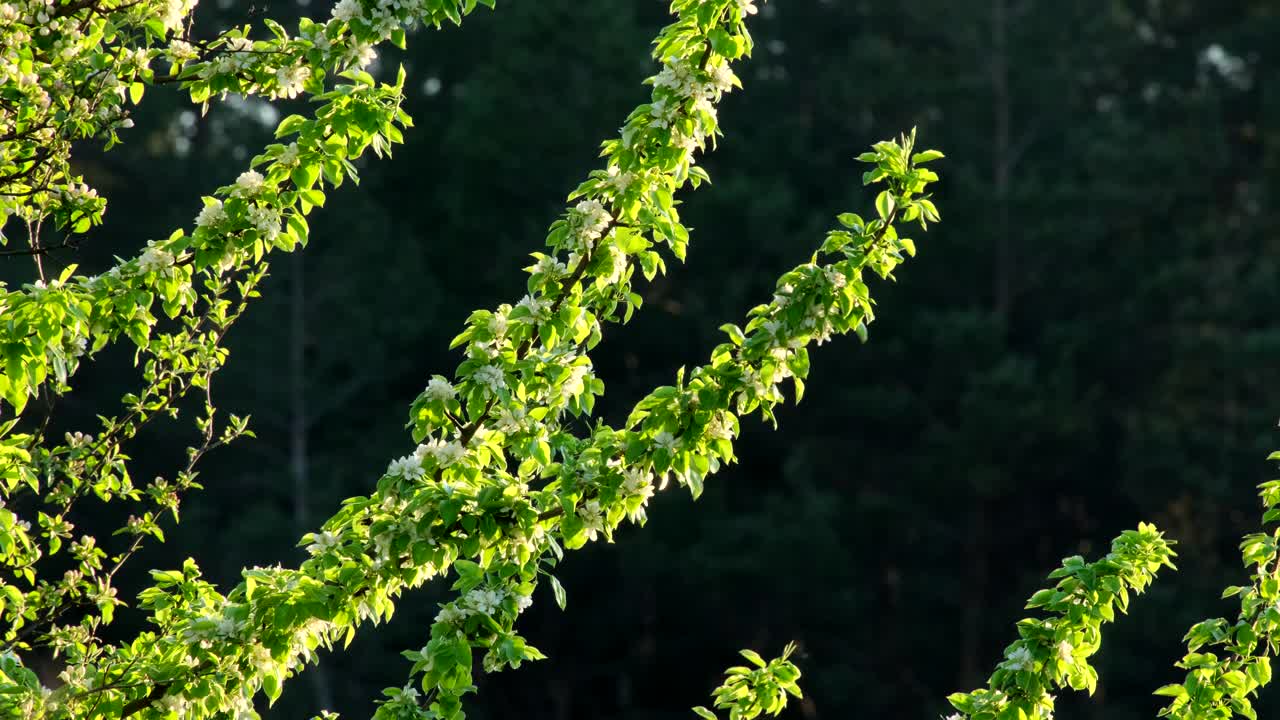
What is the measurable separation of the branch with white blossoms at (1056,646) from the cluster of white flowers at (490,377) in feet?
3.86

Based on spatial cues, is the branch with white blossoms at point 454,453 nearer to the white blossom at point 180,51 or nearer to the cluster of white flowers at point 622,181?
the cluster of white flowers at point 622,181

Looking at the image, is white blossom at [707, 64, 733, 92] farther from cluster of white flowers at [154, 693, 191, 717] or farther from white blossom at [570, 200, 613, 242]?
cluster of white flowers at [154, 693, 191, 717]

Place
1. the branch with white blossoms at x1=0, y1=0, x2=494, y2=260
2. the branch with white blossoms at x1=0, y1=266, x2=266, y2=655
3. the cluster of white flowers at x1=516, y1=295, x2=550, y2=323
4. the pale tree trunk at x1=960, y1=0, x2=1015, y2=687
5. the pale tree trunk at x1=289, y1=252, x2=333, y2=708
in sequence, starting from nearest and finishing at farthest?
1. the cluster of white flowers at x1=516, y1=295, x2=550, y2=323
2. the branch with white blossoms at x1=0, y1=0, x2=494, y2=260
3. the branch with white blossoms at x1=0, y1=266, x2=266, y2=655
4. the pale tree trunk at x1=960, y1=0, x2=1015, y2=687
5. the pale tree trunk at x1=289, y1=252, x2=333, y2=708

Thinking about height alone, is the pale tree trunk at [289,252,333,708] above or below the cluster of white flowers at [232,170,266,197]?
above

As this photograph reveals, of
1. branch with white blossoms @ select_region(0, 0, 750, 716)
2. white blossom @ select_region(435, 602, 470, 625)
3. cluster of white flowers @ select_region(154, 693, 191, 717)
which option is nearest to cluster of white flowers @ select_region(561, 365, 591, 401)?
branch with white blossoms @ select_region(0, 0, 750, 716)

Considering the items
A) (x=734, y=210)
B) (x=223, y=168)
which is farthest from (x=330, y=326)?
(x=734, y=210)

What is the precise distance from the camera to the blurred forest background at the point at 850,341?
21.2m

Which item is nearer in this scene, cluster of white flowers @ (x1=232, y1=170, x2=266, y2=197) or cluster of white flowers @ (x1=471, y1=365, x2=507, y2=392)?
cluster of white flowers @ (x1=471, y1=365, x2=507, y2=392)

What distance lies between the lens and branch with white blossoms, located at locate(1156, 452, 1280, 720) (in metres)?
3.79

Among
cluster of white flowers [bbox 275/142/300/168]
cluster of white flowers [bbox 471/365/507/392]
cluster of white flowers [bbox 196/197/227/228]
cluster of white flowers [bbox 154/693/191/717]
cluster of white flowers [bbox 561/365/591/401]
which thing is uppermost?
cluster of white flowers [bbox 275/142/300/168]

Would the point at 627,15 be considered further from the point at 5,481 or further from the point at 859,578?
the point at 5,481

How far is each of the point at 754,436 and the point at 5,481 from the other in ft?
65.6

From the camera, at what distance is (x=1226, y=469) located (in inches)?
795

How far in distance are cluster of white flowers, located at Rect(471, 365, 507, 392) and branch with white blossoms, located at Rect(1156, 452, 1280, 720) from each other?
5.31 feet
